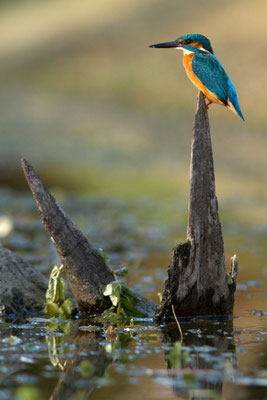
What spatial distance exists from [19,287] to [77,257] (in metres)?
0.78

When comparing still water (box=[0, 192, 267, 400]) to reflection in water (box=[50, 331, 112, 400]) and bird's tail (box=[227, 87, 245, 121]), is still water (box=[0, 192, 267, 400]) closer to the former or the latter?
reflection in water (box=[50, 331, 112, 400])

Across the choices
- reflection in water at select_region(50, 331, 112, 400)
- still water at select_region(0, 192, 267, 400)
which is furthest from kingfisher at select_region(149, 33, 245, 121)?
reflection in water at select_region(50, 331, 112, 400)

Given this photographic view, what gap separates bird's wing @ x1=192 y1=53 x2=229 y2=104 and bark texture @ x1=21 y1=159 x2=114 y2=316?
1.56m

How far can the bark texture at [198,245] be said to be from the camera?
7363 mm

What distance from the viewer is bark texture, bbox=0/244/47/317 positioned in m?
7.97

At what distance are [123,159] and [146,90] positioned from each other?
14.0 metres

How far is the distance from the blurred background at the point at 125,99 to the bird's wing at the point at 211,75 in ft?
20.2

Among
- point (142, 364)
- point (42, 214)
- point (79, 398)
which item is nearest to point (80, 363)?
point (142, 364)

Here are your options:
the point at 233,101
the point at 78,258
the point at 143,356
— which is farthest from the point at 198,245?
the point at 143,356

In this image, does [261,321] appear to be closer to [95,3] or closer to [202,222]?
[202,222]

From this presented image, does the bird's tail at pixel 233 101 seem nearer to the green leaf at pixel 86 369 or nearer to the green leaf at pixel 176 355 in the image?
the green leaf at pixel 176 355

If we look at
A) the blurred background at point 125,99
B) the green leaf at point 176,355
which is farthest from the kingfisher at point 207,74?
the blurred background at point 125,99

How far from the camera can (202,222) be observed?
7.41m

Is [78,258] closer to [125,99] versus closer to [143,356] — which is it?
[143,356]
